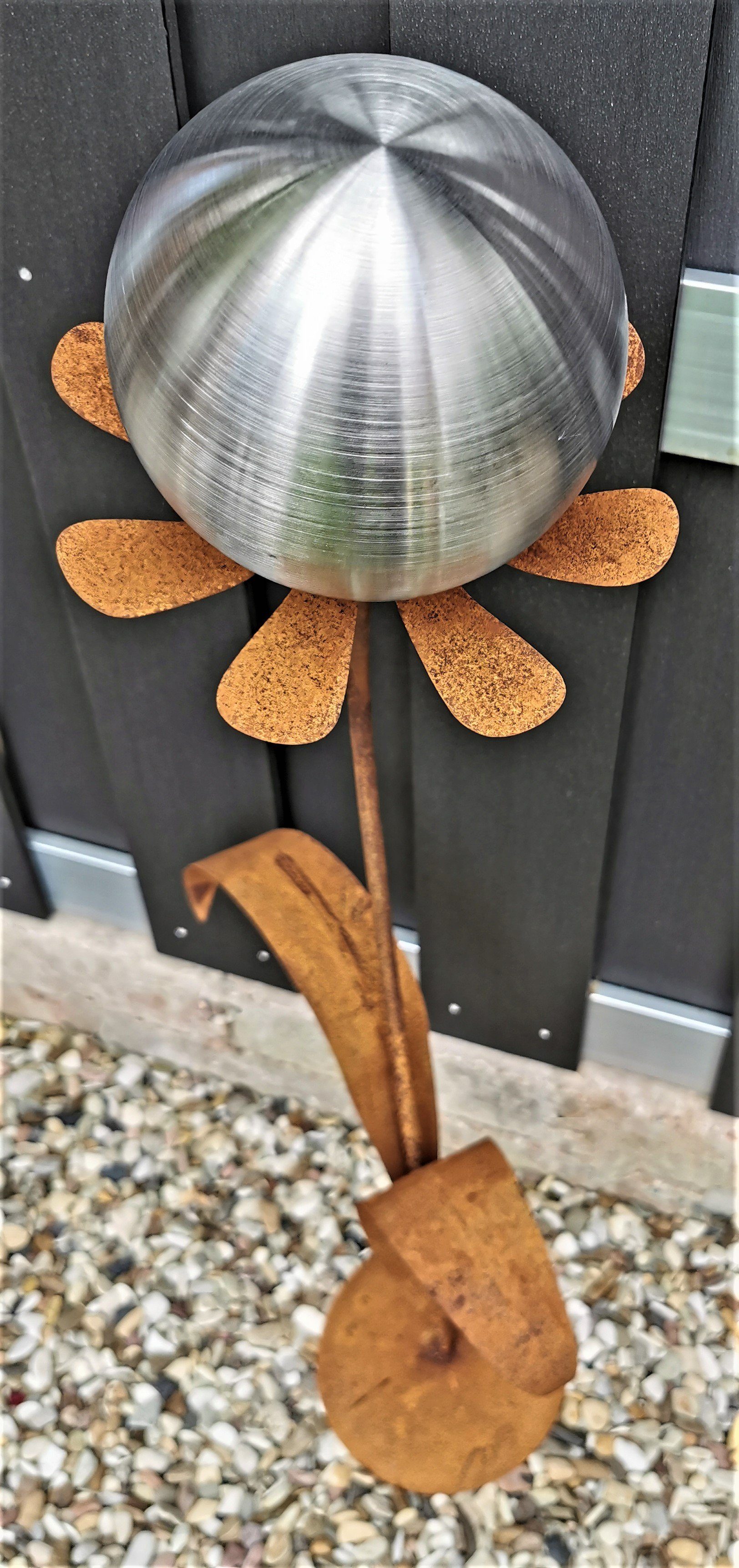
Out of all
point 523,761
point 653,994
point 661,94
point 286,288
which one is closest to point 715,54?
point 661,94

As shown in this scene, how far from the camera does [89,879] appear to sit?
4.86ft

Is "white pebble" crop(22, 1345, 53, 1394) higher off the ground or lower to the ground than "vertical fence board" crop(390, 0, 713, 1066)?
lower

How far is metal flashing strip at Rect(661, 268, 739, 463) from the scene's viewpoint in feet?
2.60

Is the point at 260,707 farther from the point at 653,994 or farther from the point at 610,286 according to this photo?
the point at 653,994

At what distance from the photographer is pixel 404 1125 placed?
3.23 feet

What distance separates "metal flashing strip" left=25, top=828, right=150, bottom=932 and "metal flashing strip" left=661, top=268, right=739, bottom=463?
85 centimetres

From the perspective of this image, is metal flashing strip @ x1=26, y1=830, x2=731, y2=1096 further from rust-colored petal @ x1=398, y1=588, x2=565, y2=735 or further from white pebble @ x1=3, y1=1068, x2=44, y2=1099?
rust-colored petal @ x1=398, y1=588, x2=565, y2=735

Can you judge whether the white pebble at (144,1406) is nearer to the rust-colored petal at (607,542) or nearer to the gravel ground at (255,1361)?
the gravel ground at (255,1361)

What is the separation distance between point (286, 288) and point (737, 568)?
54cm

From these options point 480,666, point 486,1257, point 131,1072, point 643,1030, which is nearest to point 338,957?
point 486,1257

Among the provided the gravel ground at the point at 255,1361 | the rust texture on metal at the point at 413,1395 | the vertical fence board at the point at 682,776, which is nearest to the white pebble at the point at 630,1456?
the gravel ground at the point at 255,1361

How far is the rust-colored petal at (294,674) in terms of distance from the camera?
0.67 m

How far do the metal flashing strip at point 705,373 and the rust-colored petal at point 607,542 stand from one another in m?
0.18

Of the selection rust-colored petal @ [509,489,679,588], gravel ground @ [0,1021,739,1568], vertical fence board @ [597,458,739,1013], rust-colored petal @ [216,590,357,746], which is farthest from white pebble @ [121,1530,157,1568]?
rust-colored petal @ [509,489,679,588]
